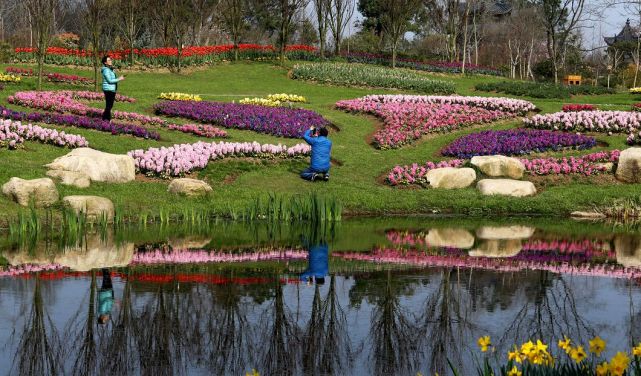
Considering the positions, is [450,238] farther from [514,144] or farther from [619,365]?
[619,365]

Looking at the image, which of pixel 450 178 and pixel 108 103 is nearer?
pixel 450 178

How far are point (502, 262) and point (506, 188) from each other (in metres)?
8.44

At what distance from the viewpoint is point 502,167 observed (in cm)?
2319

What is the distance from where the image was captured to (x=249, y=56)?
5262 cm

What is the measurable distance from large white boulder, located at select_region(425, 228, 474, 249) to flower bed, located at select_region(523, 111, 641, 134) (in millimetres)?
12227

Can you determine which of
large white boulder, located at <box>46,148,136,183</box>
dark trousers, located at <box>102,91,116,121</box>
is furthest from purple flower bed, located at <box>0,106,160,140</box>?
large white boulder, located at <box>46,148,136,183</box>

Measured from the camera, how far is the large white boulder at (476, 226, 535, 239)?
16.5 m

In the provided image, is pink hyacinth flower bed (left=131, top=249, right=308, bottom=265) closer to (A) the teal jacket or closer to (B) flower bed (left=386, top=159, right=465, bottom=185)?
(B) flower bed (left=386, top=159, right=465, bottom=185)

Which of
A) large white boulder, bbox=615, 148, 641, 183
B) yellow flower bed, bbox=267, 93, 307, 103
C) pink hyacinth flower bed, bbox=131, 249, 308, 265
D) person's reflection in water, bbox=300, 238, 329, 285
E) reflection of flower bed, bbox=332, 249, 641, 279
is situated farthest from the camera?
yellow flower bed, bbox=267, 93, 307, 103

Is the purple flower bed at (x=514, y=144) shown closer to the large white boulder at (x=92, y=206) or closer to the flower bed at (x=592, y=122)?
the flower bed at (x=592, y=122)

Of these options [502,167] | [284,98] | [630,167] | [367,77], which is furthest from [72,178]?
[367,77]

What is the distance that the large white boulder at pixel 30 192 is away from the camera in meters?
16.7

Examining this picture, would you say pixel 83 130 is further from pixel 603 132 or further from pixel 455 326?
pixel 455 326

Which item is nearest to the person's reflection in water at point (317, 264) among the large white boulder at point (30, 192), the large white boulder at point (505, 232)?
the large white boulder at point (505, 232)
